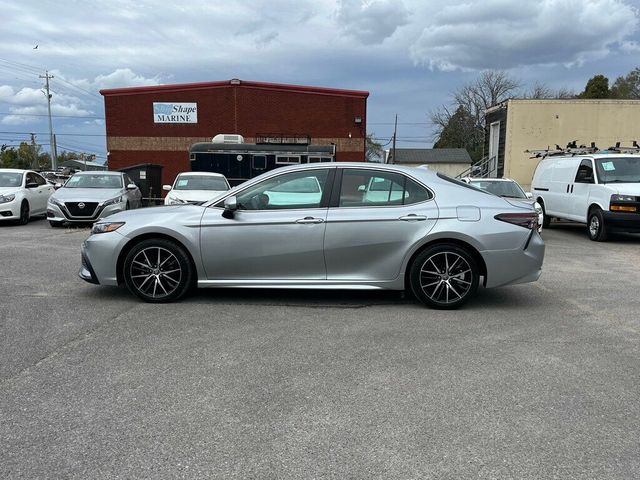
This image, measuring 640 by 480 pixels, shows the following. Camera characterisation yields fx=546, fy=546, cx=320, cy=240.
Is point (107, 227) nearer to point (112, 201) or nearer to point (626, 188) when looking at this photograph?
point (112, 201)

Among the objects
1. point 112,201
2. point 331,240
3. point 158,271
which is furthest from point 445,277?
point 112,201

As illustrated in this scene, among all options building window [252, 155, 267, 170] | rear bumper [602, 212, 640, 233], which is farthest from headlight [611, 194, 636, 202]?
building window [252, 155, 267, 170]

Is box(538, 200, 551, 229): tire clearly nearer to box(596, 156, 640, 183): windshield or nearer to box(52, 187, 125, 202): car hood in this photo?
box(596, 156, 640, 183): windshield

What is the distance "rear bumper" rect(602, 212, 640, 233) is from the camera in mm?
11391

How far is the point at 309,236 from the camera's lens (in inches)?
226

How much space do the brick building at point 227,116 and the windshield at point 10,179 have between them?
16.9m

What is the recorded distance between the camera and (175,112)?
31.6 meters

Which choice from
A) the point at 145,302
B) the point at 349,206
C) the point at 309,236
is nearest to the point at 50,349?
the point at 145,302

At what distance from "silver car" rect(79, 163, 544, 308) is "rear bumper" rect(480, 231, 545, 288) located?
0.04ft

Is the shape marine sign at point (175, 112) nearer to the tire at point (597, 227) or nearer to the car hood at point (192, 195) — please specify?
the car hood at point (192, 195)

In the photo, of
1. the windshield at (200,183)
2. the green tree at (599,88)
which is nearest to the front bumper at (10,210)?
the windshield at (200,183)

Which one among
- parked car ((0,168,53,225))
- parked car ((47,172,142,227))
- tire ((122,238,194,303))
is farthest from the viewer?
parked car ((0,168,53,225))

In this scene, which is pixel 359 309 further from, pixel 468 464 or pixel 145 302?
pixel 468 464

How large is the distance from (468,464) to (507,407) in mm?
786
